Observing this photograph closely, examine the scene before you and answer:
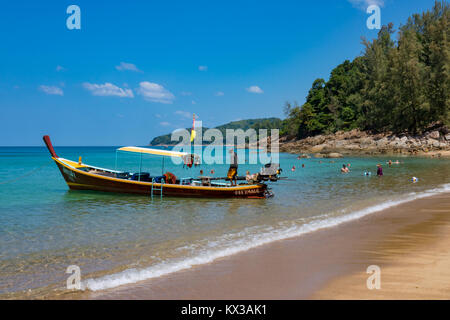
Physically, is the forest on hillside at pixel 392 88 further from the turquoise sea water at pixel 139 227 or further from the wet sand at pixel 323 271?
the wet sand at pixel 323 271

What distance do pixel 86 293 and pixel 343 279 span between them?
219 inches

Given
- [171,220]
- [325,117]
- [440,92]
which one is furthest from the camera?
[325,117]

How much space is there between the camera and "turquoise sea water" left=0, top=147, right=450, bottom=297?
8359 mm

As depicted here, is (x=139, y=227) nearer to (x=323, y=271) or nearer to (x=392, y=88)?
(x=323, y=271)

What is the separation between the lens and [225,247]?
10.0 metres

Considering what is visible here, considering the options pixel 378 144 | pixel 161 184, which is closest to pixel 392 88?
pixel 378 144

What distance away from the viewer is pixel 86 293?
22.4ft

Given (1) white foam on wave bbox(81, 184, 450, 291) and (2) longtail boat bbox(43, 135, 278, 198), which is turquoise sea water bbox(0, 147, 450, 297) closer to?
(1) white foam on wave bbox(81, 184, 450, 291)

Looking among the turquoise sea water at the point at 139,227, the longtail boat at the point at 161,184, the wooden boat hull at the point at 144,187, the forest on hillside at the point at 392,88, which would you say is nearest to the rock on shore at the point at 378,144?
the forest on hillside at the point at 392,88

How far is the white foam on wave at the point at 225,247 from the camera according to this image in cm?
751

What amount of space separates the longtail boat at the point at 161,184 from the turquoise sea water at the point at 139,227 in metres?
0.60

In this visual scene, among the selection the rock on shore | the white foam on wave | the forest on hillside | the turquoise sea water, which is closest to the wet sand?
the white foam on wave
